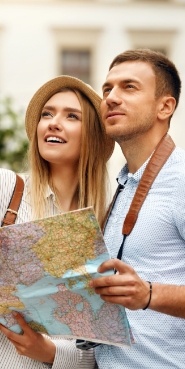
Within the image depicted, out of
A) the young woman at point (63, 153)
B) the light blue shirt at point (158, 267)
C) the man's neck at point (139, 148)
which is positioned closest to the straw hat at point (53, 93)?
the young woman at point (63, 153)

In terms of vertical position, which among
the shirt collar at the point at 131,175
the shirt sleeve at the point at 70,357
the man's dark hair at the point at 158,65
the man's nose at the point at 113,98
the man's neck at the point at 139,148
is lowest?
the shirt sleeve at the point at 70,357

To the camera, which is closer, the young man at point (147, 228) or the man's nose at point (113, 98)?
the young man at point (147, 228)

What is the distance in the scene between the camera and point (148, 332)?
2.90 metres

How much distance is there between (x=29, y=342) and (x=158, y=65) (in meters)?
1.17

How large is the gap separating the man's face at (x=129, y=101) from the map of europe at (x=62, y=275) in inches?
27.3

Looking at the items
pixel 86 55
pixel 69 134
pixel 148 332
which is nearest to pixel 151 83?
pixel 69 134

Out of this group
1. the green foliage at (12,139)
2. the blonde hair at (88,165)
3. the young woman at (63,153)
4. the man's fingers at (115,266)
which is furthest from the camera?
the green foliage at (12,139)

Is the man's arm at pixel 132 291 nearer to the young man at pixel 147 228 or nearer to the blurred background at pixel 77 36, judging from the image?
the young man at pixel 147 228

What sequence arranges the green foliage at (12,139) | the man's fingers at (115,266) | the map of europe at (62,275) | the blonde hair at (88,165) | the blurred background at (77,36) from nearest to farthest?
the man's fingers at (115,266) < the map of europe at (62,275) < the blonde hair at (88,165) < the green foliage at (12,139) < the blurred background at (77,36)

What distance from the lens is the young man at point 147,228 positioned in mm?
2562

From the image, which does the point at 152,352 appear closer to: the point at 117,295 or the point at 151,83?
the point at 117,295

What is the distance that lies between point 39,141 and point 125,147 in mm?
529

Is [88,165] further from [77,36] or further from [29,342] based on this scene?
[77,36]

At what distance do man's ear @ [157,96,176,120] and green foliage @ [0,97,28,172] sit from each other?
1160 cm
